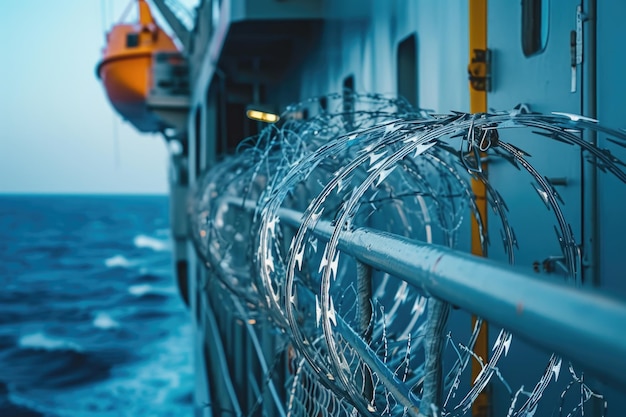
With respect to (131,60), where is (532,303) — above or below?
below

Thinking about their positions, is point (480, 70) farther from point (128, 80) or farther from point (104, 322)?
point (104, 322)

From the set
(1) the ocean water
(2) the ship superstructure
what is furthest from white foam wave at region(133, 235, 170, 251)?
(2) the ship superstructure

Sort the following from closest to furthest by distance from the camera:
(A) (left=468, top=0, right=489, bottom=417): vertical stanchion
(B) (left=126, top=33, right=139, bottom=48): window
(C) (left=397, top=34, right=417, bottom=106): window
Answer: (A) (left=468, top=0, right=489, bottom=417): vertical stanchion < (C) (left=397, top=34, right=417, bottom=106): window < (B) (left=126, top=33, right=139, bottom=48): window

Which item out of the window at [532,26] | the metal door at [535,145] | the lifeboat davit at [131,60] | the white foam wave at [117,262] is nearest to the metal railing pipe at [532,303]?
the metal door at [535,145]

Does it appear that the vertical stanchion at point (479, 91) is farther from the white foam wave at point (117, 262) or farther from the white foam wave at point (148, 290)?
the white foam wave at point (117, 262)

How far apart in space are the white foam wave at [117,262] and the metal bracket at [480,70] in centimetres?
3757

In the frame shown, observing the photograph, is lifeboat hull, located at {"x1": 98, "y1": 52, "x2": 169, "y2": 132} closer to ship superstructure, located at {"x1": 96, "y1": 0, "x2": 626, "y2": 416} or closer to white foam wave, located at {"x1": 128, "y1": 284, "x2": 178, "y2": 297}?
white foam wave, located at {"x1": 128, "y1": 284, "x2": 178, "y2": 297}

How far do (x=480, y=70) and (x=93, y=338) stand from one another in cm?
1827

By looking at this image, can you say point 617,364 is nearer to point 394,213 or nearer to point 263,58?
point 394,213

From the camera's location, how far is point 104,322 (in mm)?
22109

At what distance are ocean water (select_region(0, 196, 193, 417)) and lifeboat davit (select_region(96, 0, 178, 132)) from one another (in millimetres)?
5880

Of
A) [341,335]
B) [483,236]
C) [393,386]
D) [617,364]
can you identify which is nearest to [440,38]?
[483,236]

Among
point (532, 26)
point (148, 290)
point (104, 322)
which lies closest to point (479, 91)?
point (532, 26)

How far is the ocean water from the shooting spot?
13094mm
